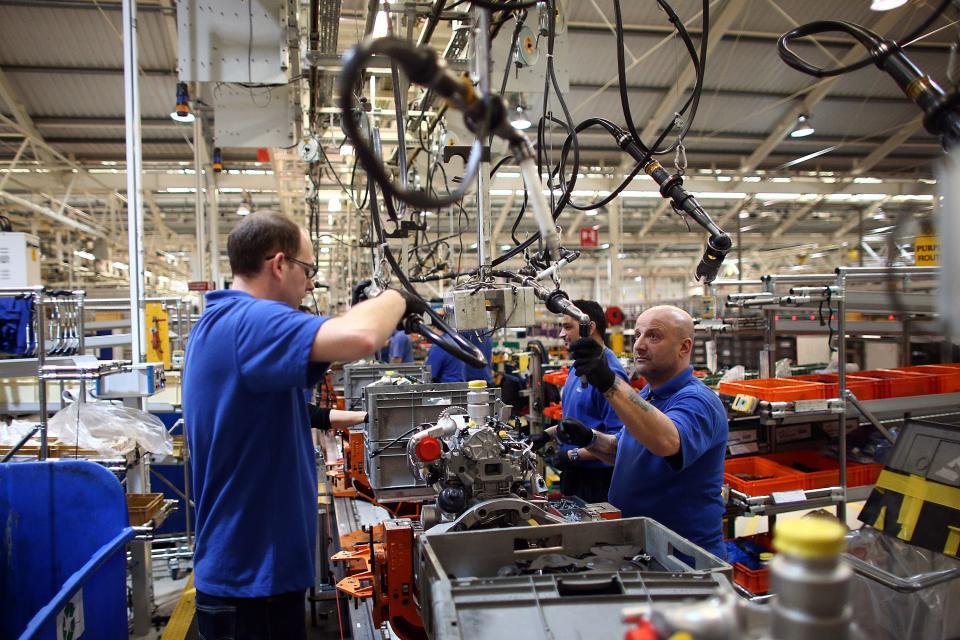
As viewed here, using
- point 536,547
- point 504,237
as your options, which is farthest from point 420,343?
point 536,547

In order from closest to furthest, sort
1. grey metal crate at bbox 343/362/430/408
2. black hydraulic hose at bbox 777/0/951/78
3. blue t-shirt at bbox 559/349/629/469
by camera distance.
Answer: black hydraulic hose at bbox 777/0/951/78, blue t-shirt at bbox 559/349/629/469, grey metal crate at bbox 343/362/430/408

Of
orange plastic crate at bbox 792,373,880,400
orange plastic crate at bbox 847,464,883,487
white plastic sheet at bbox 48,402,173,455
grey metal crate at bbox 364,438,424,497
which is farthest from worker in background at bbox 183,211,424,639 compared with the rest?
orange plastic crate at bbox 847,464,883,487

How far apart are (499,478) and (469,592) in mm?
612

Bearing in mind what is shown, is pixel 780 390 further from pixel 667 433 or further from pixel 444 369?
pixel 444 369

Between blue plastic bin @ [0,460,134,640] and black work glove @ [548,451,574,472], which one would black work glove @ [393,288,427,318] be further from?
black work glove @ [548,451,574,472]

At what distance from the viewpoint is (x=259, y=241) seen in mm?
1490

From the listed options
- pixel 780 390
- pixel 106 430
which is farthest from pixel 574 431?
pixel 106 430

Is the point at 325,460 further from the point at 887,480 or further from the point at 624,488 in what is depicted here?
the point at 887,480

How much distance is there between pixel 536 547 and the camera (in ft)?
4.18

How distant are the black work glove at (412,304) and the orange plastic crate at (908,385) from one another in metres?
3.21

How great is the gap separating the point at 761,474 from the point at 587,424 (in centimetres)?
129

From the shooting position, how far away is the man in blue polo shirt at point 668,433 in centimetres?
169

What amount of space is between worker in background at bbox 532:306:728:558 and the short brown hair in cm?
78

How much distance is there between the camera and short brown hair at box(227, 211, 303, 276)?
149 centimetres
